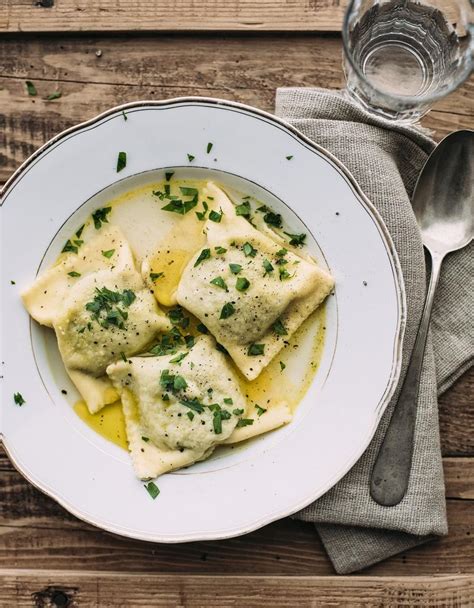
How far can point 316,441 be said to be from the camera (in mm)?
3398

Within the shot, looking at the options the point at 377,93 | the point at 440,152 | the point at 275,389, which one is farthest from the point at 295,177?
the point at 275,389

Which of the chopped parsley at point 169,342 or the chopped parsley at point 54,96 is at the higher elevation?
the chopped parsley at point 54,96

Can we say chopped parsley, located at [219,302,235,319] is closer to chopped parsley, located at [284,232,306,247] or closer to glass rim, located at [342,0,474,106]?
chopped parsley, located at [284,232,306,247]

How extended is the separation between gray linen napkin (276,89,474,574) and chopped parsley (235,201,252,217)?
0.48m

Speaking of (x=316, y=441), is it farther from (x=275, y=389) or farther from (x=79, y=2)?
(x=79, y=2)

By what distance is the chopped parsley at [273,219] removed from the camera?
3.50 m

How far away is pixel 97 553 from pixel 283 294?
1.75m

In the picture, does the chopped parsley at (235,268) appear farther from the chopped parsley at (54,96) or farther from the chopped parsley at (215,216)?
the chopped parsley at (54,96)

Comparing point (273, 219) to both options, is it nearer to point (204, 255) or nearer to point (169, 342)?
point (204, 255)

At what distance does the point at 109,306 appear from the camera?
11.4ft

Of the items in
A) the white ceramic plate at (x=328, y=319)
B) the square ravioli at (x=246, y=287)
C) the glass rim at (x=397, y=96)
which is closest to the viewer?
the glass rim at (x=397, y=96)

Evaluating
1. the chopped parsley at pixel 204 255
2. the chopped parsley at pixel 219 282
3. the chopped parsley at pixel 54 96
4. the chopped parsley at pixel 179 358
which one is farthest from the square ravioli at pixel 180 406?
the chopped parsley at pixel 54 96

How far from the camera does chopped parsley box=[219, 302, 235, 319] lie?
340cm

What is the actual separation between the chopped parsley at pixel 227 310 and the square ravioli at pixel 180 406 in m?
0.22
